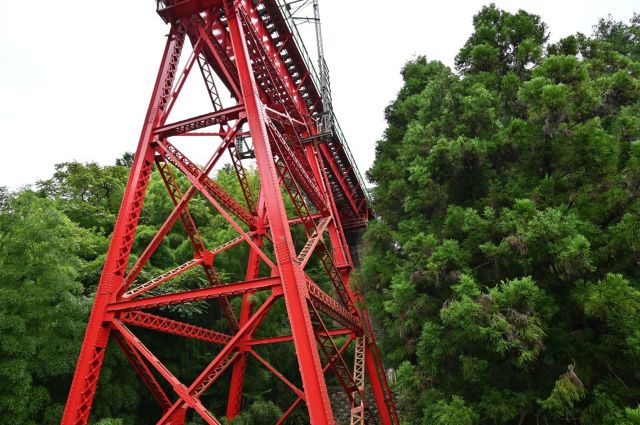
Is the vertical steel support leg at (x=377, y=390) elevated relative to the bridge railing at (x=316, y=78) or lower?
lower

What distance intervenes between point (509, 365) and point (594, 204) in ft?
7.66

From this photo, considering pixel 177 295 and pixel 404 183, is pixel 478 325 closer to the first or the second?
pixel 404 183

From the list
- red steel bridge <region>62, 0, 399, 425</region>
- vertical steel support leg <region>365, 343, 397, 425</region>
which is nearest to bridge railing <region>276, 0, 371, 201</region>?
red steel bridge <region>62, 0, 399, 425</region>

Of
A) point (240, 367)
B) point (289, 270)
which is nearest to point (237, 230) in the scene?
point (289, 270)

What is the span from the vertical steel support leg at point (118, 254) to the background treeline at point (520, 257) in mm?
3794

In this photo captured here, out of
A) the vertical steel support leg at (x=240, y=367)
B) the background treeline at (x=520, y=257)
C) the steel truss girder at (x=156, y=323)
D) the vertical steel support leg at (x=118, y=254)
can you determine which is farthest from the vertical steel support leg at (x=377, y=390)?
the vertical steel support leg at (x=118, y=254)

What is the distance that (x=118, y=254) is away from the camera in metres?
5.29

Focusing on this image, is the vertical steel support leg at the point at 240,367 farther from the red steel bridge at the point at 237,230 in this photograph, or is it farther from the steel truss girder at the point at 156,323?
the steel truss girder at the point at 156,323

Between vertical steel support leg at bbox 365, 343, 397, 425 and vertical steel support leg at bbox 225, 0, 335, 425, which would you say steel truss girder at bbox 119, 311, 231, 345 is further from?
vertical steel support leg at bbox 365, 343, 397, 425

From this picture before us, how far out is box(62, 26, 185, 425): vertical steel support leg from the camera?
15.2ft

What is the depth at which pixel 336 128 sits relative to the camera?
11.6 meters

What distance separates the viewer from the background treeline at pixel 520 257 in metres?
4.21

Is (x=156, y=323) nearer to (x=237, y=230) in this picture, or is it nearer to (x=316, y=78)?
(x=237, y=230)

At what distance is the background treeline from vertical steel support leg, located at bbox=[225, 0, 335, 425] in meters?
1.43
